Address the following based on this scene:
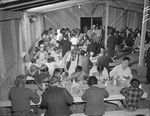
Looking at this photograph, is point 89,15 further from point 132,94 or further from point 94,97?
point 94,97

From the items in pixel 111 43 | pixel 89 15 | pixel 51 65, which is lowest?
pixel 51 65

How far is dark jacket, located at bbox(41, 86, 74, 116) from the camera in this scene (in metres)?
3.20

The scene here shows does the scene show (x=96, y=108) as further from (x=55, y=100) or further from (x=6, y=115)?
(x=6, y=115)

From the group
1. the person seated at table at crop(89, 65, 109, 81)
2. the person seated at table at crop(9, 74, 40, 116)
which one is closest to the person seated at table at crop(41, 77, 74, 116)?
the person seated at table at crop(9, 74, 40, 116)

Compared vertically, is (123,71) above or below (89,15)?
below

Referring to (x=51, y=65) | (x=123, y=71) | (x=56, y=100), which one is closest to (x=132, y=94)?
(x=123, y=71)

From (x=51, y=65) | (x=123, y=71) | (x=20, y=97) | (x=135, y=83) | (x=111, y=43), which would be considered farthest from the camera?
(x=111, y=43)

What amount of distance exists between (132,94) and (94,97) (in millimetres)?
851

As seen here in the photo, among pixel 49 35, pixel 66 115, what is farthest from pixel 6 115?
pixel 49 35

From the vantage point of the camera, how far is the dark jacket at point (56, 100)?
10.5 ft

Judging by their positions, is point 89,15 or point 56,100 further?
point 89,15

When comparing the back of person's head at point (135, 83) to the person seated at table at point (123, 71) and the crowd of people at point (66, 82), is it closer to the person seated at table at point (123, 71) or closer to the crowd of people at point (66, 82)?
the crowd of people at point (66, 82)

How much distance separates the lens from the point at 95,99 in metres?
3.50

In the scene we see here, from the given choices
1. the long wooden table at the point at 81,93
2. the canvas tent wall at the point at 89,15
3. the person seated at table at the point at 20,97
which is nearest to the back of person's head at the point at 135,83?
the long wooden table at the point at 81,93
